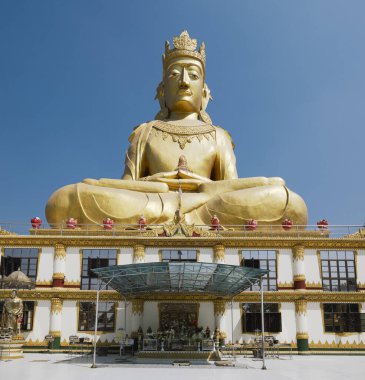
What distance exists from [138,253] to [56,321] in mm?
4929

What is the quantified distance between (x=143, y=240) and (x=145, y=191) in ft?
16.3

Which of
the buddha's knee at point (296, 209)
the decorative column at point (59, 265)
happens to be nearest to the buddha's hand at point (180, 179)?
the buddha's knee at point (296, 209)

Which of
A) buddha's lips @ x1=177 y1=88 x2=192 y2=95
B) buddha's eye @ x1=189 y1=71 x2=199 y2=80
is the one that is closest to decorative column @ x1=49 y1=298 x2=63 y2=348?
buddha's lips @ x1=177 y1=88 x2=192 y2=95

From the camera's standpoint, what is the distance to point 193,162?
3222 cm

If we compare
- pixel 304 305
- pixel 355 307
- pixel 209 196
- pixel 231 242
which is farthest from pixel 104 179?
pixel 355 307

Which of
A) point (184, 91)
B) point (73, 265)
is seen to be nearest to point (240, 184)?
point (184, 91)

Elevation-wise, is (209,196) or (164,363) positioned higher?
(209,196)

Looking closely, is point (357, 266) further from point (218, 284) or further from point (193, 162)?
point (193, 162)

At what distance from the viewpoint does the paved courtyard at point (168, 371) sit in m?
13.8

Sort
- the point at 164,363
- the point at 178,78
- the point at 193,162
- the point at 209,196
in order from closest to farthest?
the point at 164,363
the point at 209,196
the point at 193,162
the point at 178,78

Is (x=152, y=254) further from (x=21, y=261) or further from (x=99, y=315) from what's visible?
(x=21, y=261)

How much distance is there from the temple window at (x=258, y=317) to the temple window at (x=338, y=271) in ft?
9.11

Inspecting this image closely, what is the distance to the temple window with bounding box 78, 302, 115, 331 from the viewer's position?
931 inches

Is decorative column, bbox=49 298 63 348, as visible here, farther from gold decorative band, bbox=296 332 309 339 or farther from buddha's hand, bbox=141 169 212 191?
gold decorative band, bbox=296 332 309 339
